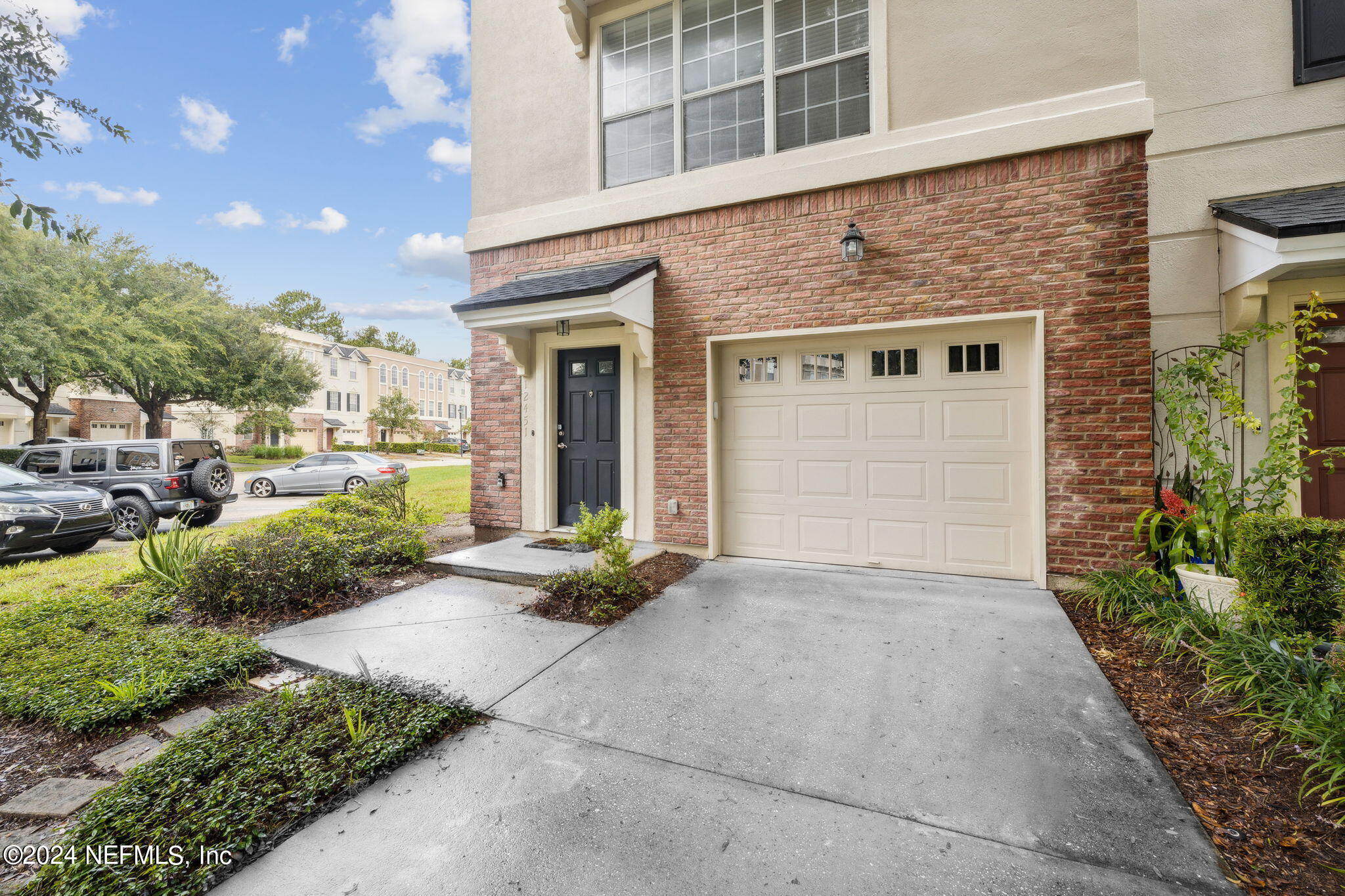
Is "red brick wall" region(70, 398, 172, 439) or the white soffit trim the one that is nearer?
the white soffit trim

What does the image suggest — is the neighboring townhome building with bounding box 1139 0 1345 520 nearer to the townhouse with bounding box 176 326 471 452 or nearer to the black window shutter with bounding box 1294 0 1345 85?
the black window shutter with bounding box 1294 0 1345 85

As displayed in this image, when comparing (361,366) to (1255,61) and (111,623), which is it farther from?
(1255,61)

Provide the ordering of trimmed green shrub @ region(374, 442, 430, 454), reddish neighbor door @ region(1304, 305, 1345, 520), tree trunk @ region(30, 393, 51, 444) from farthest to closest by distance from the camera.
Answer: trimmed green shrub @ region(374, 442, 430, 454), tree trunk @ region(30, 393, 51, 444), reddish neighbor door @ region(1304, 305, 1345, 520)

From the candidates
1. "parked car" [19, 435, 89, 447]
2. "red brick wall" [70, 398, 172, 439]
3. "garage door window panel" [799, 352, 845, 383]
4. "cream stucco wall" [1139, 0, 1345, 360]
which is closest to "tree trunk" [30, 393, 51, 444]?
"parked car" [19, 435, 89, 447]

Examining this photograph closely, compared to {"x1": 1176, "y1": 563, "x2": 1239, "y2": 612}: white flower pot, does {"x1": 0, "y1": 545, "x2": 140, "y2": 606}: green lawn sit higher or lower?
lower

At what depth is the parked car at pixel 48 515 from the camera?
6.56 metres

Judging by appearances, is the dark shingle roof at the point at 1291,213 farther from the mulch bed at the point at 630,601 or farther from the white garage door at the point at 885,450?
the mulch bed at the point at 630,601

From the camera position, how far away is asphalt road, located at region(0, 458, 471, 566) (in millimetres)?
7441

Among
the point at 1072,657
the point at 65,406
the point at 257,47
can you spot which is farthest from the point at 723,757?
the point at 65,406

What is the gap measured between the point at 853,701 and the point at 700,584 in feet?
6.83

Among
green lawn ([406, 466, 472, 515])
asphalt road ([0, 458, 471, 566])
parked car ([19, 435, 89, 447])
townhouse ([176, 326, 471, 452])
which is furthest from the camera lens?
townhouse ([176, 326, 471, 452])

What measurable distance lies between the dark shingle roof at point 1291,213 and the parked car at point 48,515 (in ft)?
42.0

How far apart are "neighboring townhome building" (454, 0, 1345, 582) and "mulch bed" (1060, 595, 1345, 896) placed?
1.63 metres
